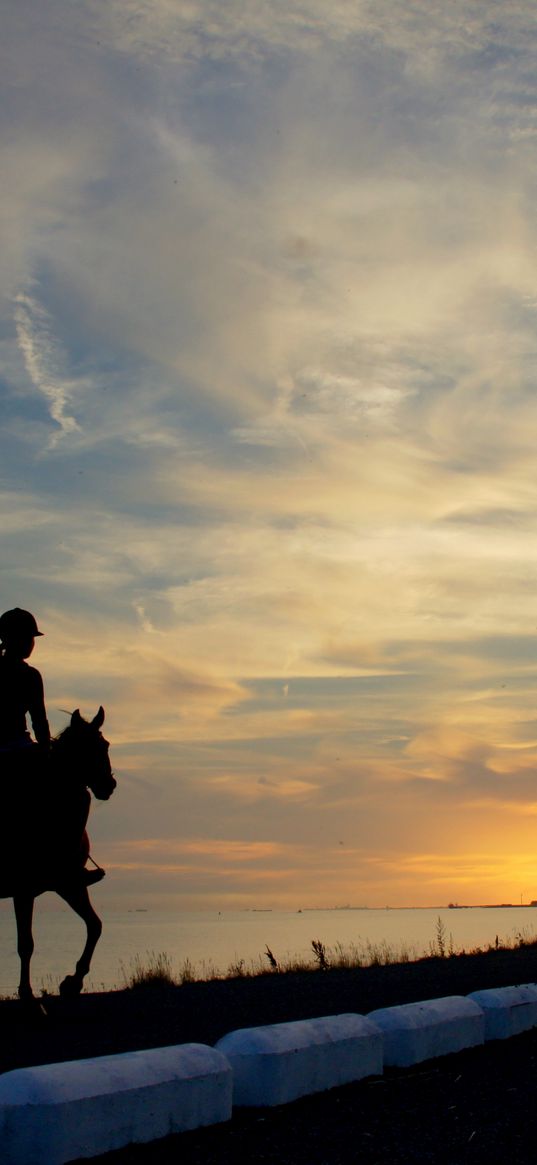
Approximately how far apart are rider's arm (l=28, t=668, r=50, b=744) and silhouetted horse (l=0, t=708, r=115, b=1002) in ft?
0.86

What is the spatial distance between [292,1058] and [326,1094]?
17.4 inches

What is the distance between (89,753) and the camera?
10203mm

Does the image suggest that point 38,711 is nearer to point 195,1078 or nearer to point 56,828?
point 56,828

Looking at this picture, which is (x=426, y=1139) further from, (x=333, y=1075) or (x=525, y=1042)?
(x=525, y=1042)

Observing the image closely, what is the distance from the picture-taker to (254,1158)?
5305mm

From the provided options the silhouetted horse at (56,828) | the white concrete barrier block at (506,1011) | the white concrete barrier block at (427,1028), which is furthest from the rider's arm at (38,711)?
the white concrete barrier block at (506,1011)

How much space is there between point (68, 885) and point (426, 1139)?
16.4 feet

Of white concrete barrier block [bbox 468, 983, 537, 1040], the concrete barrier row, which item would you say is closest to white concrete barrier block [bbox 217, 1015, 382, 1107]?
the concrete barrier row

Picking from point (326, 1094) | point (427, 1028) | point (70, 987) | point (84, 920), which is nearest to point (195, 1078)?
point (326, 1094)

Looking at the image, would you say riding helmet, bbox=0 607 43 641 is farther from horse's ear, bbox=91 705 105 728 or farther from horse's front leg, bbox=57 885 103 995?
horse's front leg, bbox=57 885 103 995

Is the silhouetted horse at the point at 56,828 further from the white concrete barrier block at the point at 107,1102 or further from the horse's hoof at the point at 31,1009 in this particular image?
the white concrete barrier block at the point at 107,1102

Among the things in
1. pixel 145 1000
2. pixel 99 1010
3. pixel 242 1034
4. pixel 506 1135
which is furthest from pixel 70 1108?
pixel 145 1000

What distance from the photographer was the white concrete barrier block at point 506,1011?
8891 mm

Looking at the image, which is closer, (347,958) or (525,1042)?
(525,1042)
